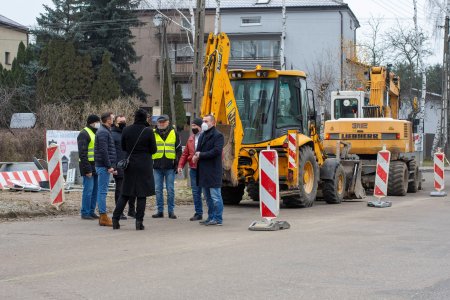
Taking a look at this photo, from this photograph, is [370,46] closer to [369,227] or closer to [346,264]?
[369,227]

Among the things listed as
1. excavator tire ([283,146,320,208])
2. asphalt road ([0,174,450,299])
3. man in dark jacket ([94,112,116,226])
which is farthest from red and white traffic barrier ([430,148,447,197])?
man in dark jacket ([94,112,116,226])

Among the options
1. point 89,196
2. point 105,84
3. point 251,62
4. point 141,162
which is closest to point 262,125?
point 89,196

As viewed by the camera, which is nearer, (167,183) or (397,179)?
(167,183)

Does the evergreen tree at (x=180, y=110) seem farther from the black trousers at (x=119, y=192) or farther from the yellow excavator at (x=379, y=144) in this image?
the black trousers at (x=119, y=192)

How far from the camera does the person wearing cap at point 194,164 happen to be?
1542 centimetres

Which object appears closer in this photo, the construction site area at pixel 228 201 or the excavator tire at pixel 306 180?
the construction site area at pixel 228 201

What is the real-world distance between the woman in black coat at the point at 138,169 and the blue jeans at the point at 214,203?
3.82 ft

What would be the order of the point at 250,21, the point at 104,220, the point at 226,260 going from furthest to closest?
the point at 250,21 < the point at 104,220 < the point at 226,260

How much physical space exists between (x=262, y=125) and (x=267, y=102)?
1.88 feet

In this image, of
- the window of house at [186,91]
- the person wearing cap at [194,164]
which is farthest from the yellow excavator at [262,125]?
the window of house at [186,91]

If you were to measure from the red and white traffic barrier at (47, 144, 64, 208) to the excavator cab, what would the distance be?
4.38 metres

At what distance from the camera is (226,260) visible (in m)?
10.2

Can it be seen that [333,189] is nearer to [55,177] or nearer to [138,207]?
[55,177]

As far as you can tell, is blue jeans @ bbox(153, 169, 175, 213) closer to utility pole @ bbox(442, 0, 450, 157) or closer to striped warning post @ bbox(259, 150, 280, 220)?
striped warning post @ bbox(259, 150, 280, 220)
